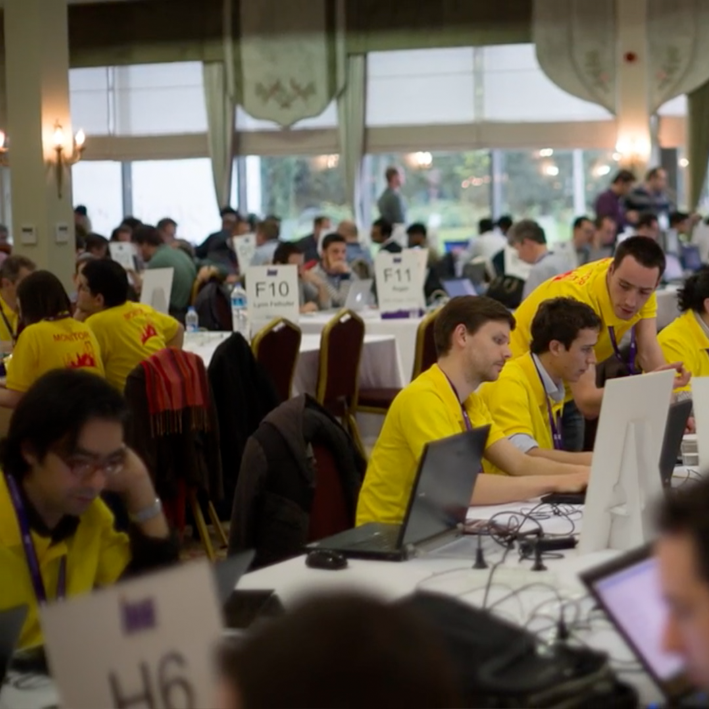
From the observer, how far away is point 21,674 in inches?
87.7

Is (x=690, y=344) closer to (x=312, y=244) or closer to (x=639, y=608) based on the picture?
(x=639, y=608)

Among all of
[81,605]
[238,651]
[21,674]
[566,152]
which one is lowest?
[21,674]

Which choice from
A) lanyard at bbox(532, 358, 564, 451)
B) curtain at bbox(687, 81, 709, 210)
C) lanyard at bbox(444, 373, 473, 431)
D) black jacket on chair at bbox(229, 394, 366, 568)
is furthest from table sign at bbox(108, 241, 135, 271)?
black jacket on chair at bbox(229, 394, 366, 568)

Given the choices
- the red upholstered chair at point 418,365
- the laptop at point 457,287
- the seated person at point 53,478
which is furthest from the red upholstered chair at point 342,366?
the seated person at point 53,478

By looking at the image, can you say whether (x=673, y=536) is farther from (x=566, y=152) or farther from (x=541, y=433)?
(x=566, y=152)

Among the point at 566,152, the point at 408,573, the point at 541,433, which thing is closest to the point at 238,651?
the point at 408,573

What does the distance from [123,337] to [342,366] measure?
1.41 m

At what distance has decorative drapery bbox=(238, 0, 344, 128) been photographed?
13734mm

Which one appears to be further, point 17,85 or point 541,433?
point 17,85

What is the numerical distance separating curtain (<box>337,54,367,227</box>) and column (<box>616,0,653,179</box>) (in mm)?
2561

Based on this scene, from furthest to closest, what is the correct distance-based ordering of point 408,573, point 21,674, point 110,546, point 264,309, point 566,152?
point 566,152 → point 264,309 → point 408,573 → point 110,546 → point 21,674

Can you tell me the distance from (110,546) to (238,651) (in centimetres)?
162

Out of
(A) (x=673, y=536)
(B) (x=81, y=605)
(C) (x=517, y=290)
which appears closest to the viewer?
(A) (x=673, y=536)

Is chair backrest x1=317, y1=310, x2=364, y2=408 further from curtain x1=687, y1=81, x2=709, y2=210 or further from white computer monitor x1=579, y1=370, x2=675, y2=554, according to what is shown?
curtain x1=687, y1=81, x2=709, y2=210
